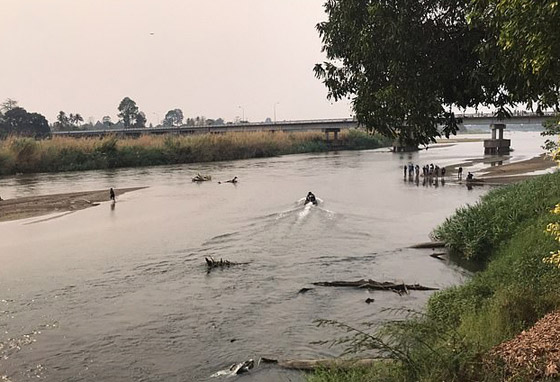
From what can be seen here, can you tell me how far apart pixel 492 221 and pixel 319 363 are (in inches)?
476

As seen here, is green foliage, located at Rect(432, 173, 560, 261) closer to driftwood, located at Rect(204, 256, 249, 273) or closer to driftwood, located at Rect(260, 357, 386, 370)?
driftwood, located at Rect(204, 256, 249, 273)

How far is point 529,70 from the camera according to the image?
8.56 m

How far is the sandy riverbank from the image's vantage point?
114 ft

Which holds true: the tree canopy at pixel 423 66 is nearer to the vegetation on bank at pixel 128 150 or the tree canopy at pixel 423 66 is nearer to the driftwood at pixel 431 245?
the driftwood at pixel 431 245

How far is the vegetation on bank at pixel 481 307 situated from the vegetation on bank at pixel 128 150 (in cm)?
5779

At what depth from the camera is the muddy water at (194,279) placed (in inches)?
498

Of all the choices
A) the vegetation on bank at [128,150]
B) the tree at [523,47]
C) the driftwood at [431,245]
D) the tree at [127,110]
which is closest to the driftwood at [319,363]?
the tree at [523,47]

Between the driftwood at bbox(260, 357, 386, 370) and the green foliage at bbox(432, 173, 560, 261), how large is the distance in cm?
1032

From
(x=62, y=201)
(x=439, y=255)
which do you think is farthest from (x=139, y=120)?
(x=439, y=255)

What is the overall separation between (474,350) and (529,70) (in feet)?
15.9

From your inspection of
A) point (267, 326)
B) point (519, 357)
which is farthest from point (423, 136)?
point (267, 326)

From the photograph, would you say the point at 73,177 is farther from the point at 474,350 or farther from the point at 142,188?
the point at 474,350

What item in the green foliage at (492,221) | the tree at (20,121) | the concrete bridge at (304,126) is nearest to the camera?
the green foliage at (492,221)

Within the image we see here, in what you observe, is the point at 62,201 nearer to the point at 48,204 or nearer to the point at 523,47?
the point at 48,204
